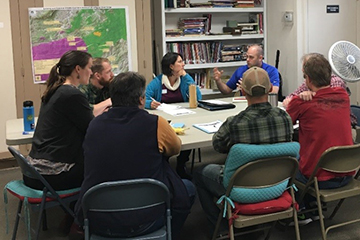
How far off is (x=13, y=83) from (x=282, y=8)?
11.2 ft

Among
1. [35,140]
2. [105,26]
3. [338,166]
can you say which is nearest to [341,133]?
[338,166]

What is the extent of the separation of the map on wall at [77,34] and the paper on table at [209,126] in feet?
6.81

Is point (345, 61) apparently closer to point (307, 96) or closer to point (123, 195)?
point (307, 96)

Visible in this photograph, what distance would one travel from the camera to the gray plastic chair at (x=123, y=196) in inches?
69.5

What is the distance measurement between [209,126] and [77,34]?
2.29m

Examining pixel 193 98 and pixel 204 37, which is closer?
pixel 193 98

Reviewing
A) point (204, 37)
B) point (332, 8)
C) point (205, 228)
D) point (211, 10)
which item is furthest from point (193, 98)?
point (332, 8)

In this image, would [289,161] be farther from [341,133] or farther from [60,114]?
[60,114]

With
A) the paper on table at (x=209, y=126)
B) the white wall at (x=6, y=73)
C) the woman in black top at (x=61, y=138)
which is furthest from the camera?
the white wall at (x=6, y=73)

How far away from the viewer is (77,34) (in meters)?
4.37

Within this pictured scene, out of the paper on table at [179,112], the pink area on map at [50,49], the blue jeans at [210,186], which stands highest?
the pink area on map at [50,49]

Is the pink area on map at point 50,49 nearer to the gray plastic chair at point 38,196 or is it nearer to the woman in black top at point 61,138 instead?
the woman in black top at point 61,138

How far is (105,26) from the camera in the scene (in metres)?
4.48

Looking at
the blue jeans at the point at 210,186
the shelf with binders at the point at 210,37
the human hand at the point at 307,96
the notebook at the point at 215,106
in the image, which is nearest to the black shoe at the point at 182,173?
the notebook at the point at 215,106
